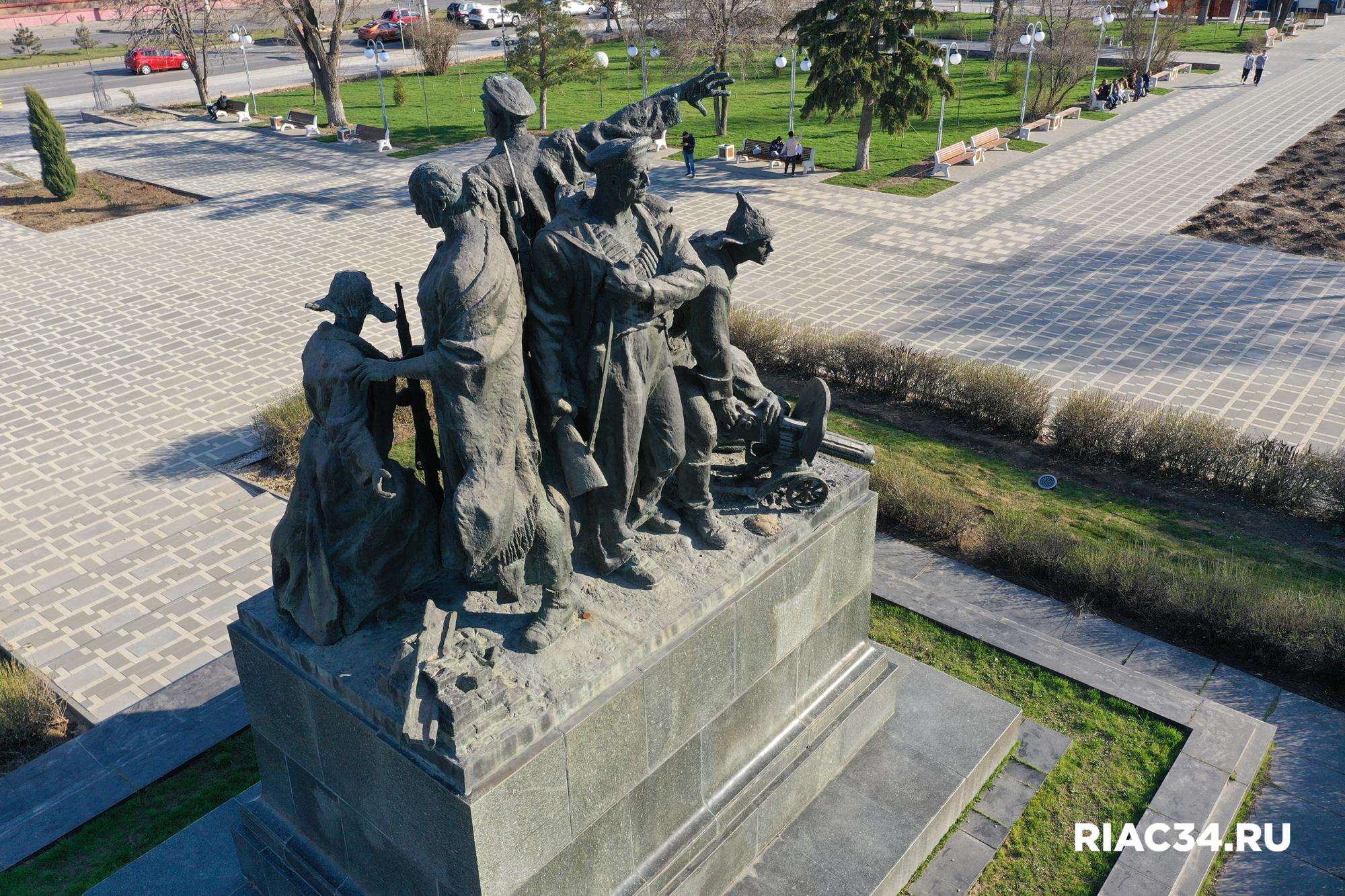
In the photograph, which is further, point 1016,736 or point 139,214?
point 139,214

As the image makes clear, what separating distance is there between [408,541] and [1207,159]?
81.9 feet

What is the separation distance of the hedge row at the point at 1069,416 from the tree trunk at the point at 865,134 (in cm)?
1081

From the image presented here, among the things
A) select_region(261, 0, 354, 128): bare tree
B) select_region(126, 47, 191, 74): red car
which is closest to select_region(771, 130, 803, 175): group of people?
select_region(261, 0, 354, 128): bare tree

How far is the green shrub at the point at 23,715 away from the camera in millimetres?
7508

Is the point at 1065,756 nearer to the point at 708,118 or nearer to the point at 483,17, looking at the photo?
the point at 708,118

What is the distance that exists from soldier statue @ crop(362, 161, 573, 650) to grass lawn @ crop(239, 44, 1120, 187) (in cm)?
1952

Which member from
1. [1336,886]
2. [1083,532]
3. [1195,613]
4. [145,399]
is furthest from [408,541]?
[145,399]

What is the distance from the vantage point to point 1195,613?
848 centimetres

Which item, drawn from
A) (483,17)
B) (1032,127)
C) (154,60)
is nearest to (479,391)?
(1032,127)

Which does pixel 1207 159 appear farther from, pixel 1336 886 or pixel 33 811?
pixel 33 811

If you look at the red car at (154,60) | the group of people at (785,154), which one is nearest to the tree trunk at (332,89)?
the group of people at (785,154)

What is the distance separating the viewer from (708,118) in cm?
3033

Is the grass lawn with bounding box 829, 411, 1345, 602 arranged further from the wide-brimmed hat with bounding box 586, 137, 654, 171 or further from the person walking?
the person walking

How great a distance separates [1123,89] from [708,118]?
41.7 feet
